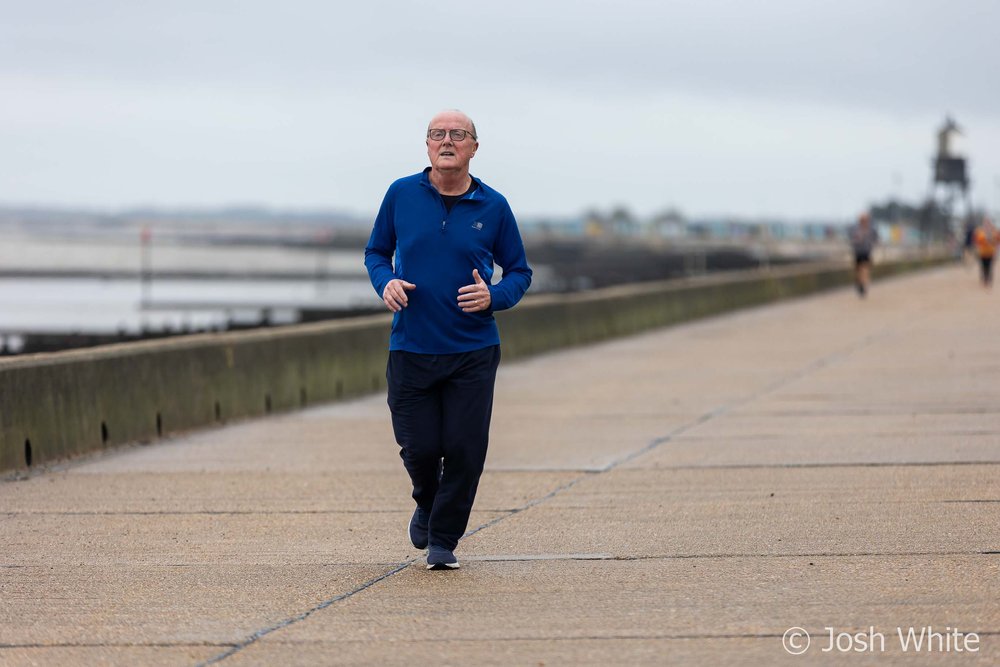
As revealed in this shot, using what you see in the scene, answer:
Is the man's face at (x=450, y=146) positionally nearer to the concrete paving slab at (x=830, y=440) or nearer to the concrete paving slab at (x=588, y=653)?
the concrete paving slab at (x=588, y=653)

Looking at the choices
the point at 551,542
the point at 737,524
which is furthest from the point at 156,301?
the point at 551,542

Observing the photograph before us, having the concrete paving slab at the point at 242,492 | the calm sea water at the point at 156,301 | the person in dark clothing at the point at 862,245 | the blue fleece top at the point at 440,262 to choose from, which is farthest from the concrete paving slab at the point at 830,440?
the person in dark clothing at the point at 862,245

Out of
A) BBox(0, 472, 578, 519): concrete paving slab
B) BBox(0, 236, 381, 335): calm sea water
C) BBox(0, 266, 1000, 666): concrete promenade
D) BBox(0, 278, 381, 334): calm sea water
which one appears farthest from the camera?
BBox(0, 278, 381, 334): calm sea water

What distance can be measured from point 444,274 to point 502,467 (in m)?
4.67

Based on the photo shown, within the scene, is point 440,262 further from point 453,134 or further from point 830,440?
point 830,440

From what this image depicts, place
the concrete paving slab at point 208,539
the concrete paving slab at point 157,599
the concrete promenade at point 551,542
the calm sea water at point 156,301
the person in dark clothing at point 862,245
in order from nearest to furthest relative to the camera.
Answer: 1. the concrete promenade at point 551,542
2. the concrete paving slab at point 157,599
3. the concrete paving slab at point 208,539
4. the calm sea water at point 156,301
5. the person in dark clothing at point 862,245

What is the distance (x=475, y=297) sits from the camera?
7590 mm

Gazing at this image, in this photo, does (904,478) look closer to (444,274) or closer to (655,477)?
(655,477)

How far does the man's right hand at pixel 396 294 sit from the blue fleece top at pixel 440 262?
95 millimetres

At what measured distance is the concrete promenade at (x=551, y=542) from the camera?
6551mm

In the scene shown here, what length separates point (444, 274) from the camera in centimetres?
770

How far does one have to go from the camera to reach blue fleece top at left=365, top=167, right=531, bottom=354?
25.2ft

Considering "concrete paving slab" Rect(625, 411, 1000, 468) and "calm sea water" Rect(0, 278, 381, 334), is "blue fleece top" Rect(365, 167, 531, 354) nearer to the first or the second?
"concrete paving slab" Rect(625, 411, 1000, 468)

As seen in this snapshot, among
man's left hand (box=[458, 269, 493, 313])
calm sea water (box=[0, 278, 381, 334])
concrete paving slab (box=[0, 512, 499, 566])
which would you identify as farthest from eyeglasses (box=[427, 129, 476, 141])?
calm sea water (box=[0, 278, 381, 334])
